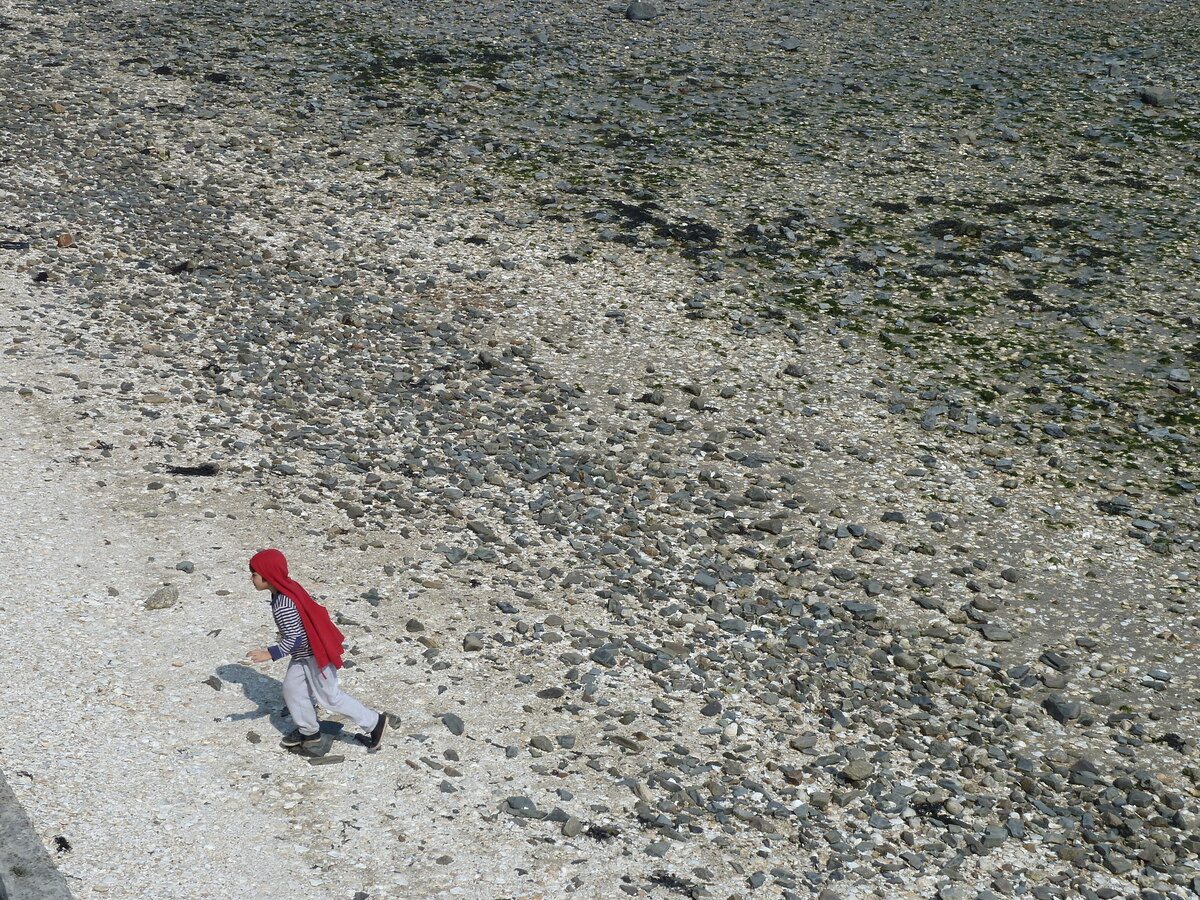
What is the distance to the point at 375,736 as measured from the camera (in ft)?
29.9

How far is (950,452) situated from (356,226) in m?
10.2

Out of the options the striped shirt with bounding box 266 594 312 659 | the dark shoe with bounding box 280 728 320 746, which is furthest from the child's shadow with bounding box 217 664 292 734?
the striped shirt with bounding box 266 594 312 659

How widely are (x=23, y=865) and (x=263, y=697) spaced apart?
2.40 m

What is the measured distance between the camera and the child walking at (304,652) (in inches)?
343

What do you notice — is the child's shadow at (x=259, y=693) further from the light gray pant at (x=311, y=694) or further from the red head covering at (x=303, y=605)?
the red head covering at (x=303, y=605)

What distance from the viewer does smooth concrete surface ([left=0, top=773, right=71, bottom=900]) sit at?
7359mm

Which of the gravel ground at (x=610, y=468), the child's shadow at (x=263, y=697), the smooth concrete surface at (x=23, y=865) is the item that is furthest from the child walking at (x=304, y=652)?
the smooth concrete surface at (x=23, y=865)

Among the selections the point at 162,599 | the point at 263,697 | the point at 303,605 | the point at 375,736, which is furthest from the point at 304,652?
the point at 162,599

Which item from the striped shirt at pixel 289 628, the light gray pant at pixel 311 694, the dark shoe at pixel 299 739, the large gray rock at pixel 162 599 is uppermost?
the striped shirt at pixel 289 628

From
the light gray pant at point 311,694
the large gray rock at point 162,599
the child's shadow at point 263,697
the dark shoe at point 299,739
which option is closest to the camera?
the light gray pant at point 311,694

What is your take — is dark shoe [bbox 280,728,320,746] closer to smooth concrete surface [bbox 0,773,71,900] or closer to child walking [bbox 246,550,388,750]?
child walking [bbox 246,550,388,750]

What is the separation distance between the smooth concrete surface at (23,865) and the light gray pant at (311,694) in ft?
6.45

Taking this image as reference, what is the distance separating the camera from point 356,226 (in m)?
18.5

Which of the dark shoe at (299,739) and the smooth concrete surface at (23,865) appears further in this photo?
the dark shoe at (299,739)
